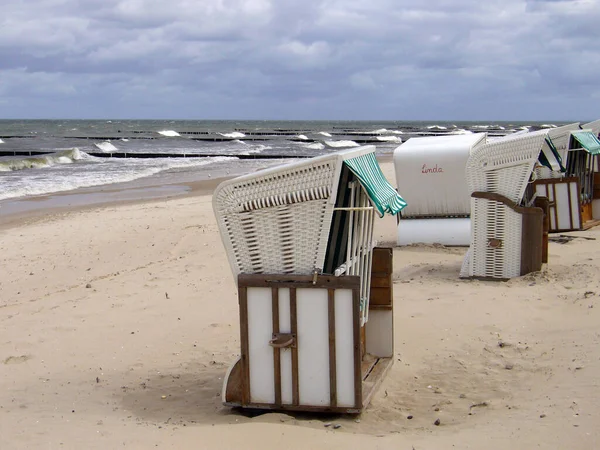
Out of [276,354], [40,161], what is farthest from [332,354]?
[40,161]

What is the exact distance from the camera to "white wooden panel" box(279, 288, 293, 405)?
185 inches

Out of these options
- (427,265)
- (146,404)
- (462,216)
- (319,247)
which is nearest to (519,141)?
(427,265)

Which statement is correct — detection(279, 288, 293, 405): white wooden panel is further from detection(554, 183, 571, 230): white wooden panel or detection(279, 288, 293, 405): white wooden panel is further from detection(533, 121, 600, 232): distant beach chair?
detection(554, 183, 571, 230): white wooden panel

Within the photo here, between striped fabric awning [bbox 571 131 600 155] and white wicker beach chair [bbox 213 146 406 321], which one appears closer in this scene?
white wicker beach chair [bbox 213 146 406 321]

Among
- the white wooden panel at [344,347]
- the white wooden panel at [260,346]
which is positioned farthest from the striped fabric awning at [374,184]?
the white wooden panel at [260,346]

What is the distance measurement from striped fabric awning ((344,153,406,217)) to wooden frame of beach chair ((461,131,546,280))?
3.37 m

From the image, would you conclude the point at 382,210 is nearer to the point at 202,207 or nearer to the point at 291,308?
the point at 291,308

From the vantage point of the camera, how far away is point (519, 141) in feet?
27.2

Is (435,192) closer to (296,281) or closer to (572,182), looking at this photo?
(572,182)

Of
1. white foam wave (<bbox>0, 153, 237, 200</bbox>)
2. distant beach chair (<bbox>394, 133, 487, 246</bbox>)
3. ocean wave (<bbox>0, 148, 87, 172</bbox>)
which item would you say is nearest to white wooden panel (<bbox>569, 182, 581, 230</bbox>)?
distant beach chair (<bbox>394, 133, 487, 246</bbox>)

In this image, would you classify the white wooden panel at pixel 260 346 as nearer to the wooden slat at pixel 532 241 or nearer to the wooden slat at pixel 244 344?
the wooden slat at pixel 244 344

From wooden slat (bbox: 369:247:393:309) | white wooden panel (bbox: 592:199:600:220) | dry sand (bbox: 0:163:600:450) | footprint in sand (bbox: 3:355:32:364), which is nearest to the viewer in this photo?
dry sand (bbox: 0:163:600:450)

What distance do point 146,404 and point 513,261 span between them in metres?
4.80

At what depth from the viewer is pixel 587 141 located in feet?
42.7
